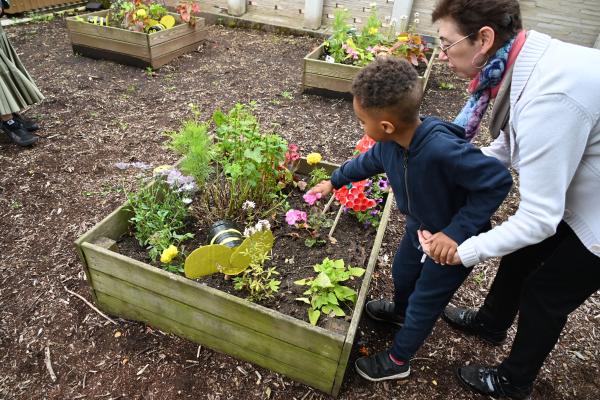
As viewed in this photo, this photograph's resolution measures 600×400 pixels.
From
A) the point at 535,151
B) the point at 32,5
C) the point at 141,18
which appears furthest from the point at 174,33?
the point at 535,151

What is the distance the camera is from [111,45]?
5.12m

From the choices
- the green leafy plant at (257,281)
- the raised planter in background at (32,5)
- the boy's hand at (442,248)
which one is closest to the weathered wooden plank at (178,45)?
the raised planter in background at (32,5)

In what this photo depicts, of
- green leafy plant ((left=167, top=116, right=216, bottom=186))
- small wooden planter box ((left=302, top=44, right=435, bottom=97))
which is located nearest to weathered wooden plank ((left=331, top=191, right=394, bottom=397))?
green leafy plant ((left=167, top=116, right=216, bottom=186))

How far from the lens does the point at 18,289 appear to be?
233cm

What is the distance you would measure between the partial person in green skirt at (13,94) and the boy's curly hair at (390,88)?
3.33 metres

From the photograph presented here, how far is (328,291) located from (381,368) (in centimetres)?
46

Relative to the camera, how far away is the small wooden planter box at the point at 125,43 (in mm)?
4977

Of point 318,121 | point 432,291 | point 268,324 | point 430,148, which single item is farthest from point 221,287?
point 318,121

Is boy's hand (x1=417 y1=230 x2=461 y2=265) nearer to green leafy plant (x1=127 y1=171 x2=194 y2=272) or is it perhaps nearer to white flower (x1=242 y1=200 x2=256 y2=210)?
white flower (x1=242 y1=200 x2=256 y2=210)

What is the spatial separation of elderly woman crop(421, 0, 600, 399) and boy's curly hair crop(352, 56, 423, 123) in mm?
226

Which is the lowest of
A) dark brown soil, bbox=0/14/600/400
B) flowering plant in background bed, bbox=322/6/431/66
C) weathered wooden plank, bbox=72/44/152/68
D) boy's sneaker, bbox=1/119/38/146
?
dark brown soil, bbox=0/14/600/400

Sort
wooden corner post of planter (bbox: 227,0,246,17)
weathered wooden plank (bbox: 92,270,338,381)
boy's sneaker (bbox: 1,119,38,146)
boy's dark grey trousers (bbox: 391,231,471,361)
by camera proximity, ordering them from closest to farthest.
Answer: boy's dark grey trousers (bbox: 391,231,471,361) → weathered wooden plank (bbox: 92,270,338,381) → boy's sneaker (bbox: 1,119,38,146) → wooden corner post of planter (bbox: 227,0,246,17)

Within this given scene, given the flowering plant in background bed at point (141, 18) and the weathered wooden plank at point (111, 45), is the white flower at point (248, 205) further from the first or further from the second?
the flowering plant in background bed at point (141, 18)

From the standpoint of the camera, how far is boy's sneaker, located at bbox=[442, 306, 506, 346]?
2221mm
